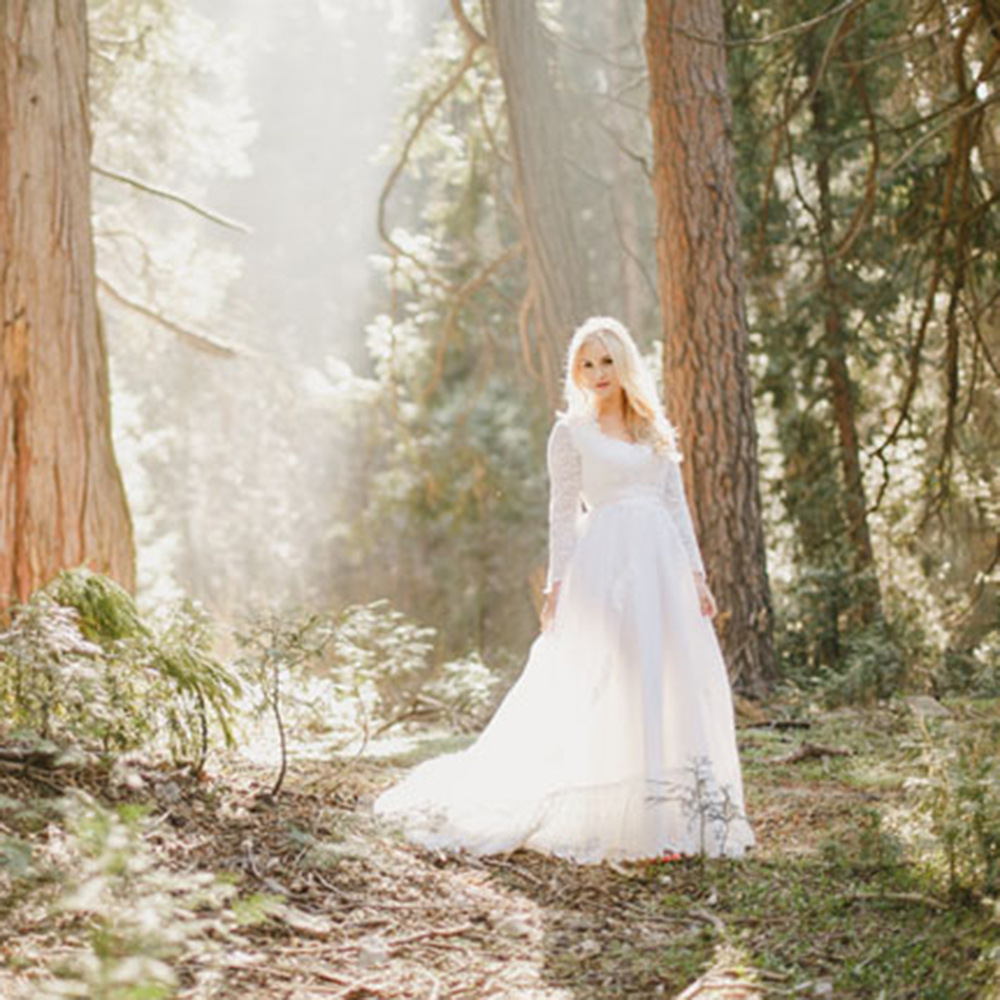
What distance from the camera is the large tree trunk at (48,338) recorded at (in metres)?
7.37

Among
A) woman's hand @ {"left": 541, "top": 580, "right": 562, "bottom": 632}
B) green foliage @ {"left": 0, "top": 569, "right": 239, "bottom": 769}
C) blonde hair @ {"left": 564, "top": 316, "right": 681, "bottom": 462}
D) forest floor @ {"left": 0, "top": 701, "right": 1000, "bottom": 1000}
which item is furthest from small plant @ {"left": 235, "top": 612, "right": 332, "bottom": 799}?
blonde hair @ {"left": 564, "top": 316, "right": 681, "bottom": 462}

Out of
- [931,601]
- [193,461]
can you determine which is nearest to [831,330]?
[931,601]

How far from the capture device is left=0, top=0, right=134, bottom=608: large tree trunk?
7367 mm

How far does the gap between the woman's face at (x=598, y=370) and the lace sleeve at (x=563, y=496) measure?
218mm

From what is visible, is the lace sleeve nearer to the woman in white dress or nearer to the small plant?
the woman in white dress

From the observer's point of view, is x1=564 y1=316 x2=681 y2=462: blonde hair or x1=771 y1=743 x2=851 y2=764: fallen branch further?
x1=771 y1=743 x2=851 y2=764: fallen branch

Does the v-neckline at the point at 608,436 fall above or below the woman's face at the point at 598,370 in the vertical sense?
below

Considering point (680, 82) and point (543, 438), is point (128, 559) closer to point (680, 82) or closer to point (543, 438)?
point (680, 82)

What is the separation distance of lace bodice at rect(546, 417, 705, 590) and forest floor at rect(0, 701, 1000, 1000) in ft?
4.42

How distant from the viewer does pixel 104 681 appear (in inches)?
194

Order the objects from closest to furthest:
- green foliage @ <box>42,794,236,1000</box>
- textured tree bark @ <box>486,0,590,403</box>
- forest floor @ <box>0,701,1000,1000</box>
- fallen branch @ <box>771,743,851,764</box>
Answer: green foliage @ <box>42,794,236,1000</box> → forest floor @ <box>0,701,1000,1000</box> → fallen branch @ <box>771,743,851,764</box> → textured tree bark @ <box>486,0,590,403</box>

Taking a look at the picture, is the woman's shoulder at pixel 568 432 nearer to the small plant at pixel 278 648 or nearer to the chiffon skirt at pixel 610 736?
the chiffon skirt at pixel 610 736

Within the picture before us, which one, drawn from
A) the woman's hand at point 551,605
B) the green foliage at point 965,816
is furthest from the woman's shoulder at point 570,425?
the green foliage at point 965,816

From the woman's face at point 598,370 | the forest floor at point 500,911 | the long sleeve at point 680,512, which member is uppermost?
the woman's face at point 598,370
